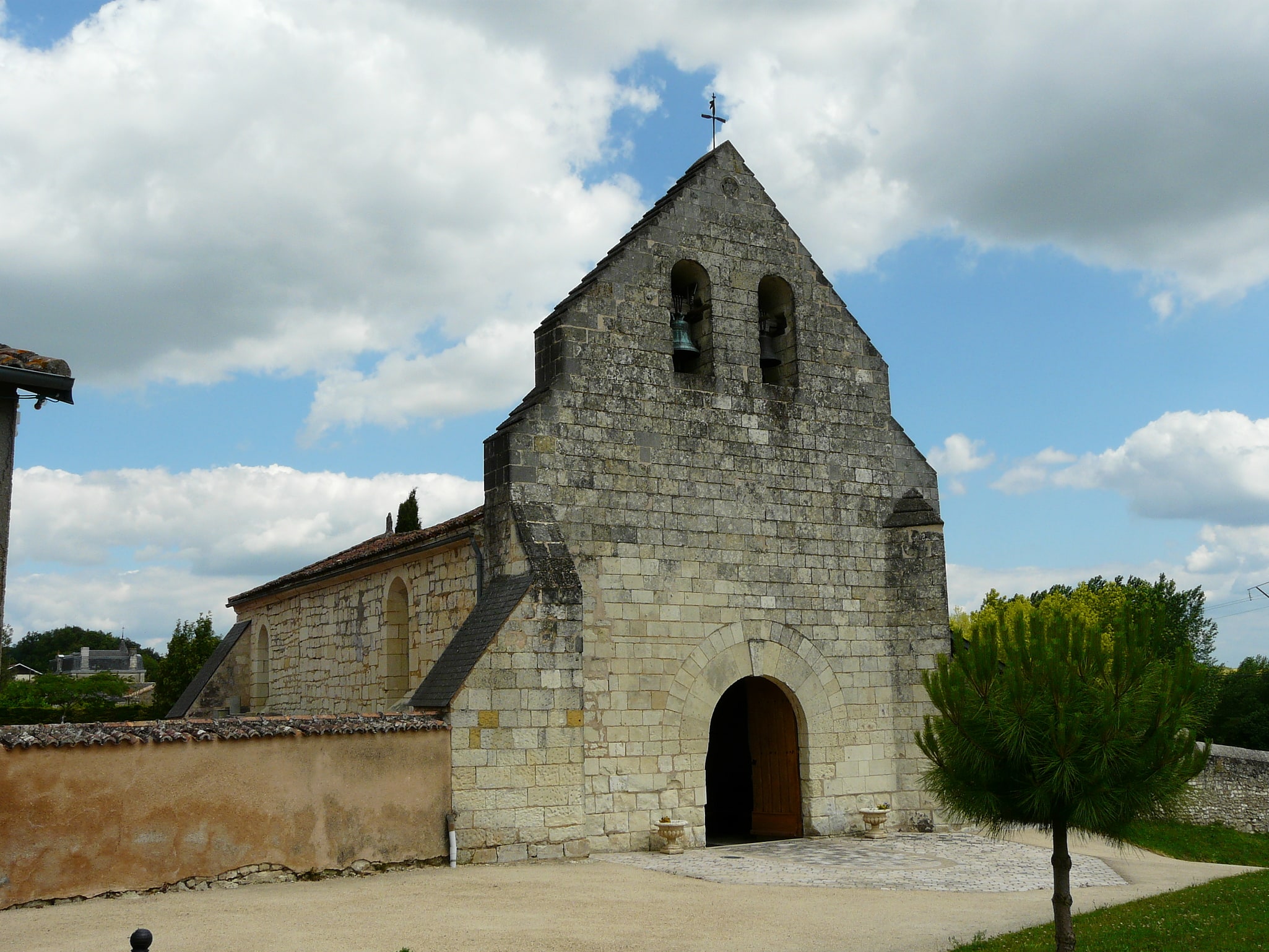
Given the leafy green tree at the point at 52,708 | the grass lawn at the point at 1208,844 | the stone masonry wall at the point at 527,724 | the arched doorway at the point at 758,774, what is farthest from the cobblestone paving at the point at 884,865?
the leafy green tree at the point at 52,708

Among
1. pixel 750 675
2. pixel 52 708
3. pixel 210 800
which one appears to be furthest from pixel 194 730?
pixel 52 708

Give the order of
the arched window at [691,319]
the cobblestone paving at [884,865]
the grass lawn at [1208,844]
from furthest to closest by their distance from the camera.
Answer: the grass lawn at [1208,844]
the arched window at [691,319]
the cobblestone paving at [884,865]

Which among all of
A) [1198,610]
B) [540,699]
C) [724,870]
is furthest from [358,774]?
[1198,610]

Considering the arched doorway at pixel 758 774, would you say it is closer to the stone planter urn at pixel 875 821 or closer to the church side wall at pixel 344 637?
the stone planter urn at pixel 875 821

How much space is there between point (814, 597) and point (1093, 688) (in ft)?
23.1

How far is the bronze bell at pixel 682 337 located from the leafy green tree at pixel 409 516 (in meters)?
13.8

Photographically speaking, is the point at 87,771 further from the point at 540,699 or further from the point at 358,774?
the point at 540,699

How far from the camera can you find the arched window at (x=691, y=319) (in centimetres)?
1334

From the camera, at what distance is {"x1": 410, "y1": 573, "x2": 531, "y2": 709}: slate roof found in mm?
10781

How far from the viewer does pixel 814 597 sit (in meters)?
13.4

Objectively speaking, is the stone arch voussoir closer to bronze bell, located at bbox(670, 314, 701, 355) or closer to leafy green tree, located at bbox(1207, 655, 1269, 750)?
bronze bell, located at bbox(670, 314, 701, 355)

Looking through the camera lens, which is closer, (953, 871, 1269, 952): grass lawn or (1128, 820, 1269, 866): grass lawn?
(953, 871, 1269, 952): grass lawn

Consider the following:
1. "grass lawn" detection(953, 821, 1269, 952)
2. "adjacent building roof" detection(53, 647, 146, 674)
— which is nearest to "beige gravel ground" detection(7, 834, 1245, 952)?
"grass lawn" detection(953, 821, 1269, 952)

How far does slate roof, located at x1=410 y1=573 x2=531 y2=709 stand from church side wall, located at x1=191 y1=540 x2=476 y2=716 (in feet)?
3.07
